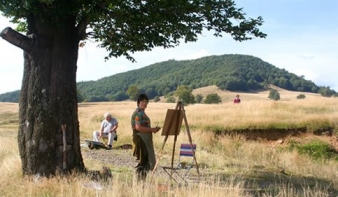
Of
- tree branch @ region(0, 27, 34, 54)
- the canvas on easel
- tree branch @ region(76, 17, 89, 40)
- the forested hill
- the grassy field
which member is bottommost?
the grassy field

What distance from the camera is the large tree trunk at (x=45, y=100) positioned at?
8.52 m

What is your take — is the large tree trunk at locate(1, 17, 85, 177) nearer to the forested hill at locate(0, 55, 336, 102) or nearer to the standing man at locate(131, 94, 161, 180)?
the standing man at locate(131, 94, 161, 180)

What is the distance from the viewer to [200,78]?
6284 inches

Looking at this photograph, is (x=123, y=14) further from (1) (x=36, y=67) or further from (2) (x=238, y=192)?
(2) (x=238, y=192)

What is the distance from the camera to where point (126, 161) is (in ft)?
41.9

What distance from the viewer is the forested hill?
13625 centimetres

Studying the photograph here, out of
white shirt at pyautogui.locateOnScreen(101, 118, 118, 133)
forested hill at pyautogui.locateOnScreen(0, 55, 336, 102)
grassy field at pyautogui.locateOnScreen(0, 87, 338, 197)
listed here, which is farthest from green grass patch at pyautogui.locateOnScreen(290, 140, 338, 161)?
forested hill at pyautogui.locateOnScreen(0, 55, 336, 102)

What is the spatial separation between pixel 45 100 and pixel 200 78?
498 feet

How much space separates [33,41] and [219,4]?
3.72m

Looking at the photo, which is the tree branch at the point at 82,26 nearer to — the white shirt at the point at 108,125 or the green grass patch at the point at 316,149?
the white shirt at the point at 108,125

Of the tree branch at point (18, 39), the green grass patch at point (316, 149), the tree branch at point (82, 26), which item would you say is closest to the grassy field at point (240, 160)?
the green grass patch at point (316, 149)

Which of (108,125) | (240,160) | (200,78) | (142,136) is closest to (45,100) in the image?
(142,136)

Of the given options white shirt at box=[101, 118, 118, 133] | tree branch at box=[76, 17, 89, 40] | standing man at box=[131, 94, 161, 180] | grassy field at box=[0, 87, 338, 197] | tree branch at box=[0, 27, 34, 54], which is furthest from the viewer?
white shirt at box=[101, 118, 118, 133]

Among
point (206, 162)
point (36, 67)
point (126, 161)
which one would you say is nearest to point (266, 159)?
point (206, 162)
